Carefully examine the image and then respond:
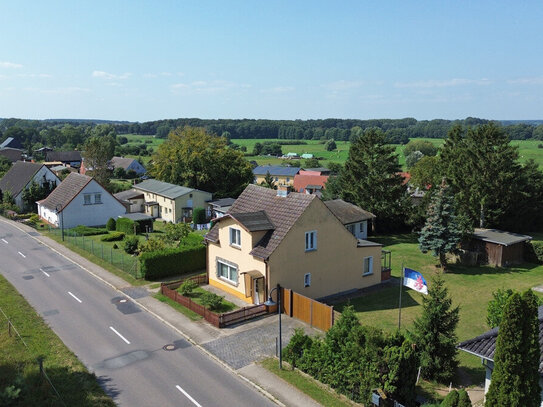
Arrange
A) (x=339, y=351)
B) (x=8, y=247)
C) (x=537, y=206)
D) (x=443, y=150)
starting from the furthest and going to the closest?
(x=443, y=150), (x=537, y=206), (x=8, y=247), (x=339, y=351)

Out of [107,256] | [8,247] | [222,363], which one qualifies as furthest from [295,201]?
[8,247]

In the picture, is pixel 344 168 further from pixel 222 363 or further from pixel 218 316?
pixel 222 363

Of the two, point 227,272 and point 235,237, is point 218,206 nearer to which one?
point 227,272

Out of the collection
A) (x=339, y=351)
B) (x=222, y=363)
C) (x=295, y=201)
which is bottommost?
(x=222, y=363)

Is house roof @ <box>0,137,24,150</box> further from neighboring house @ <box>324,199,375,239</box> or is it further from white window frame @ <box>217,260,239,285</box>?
white window frame @ <box>217,260,239,285</box>

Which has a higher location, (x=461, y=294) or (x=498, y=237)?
(x=498, y=237)

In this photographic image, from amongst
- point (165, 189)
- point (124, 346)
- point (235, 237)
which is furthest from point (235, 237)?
point (165, 189)

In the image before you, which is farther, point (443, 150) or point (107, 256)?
point (443, 150)
